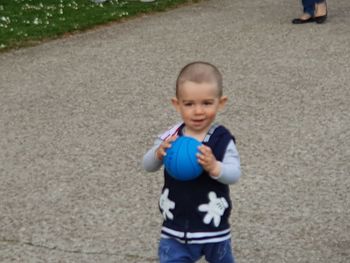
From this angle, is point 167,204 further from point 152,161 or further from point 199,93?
point 199,93

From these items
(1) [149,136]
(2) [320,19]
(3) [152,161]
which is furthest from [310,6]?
(3) [152,161]

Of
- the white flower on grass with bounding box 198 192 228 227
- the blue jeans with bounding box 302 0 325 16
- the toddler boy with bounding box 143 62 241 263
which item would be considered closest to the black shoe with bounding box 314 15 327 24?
the blue jeans with bounding box 302 0 325 16

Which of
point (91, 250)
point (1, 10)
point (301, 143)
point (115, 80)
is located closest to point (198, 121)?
point (91, 250)

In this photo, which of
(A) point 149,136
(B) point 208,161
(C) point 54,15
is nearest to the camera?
(B) point 208,161

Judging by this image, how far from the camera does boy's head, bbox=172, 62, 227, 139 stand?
3.16m

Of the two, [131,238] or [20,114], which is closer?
[131,238]

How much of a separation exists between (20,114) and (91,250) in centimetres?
A: 294

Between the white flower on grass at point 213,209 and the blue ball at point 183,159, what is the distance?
156 millimetres

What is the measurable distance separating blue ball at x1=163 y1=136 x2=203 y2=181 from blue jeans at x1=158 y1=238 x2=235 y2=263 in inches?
13.5

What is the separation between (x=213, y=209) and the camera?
3227 millimetres

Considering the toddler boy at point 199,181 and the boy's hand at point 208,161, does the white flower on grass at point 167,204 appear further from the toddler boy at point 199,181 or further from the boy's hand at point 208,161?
the boy's hand at point 208,161

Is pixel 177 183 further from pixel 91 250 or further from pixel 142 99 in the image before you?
pixel 142 99

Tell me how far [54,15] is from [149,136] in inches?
232

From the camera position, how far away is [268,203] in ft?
16.2
